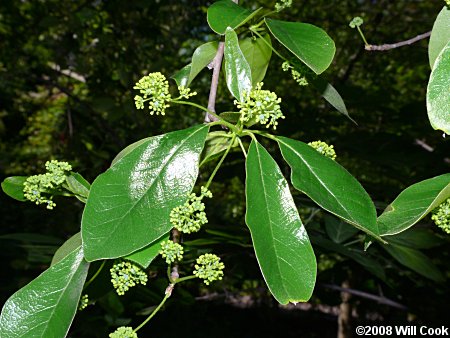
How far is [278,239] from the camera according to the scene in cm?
69

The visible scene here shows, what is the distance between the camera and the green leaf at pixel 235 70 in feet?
2.52

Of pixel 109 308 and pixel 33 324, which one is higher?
pixel 33 324

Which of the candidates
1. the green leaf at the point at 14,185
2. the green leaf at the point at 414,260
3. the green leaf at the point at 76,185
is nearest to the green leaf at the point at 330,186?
the green leaf at the point at 76,185

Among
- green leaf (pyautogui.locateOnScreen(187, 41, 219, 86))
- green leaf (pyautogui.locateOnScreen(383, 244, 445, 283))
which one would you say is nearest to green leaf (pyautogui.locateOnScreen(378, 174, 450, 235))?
green leaf (pyautogui.locateOnScreen(187, 41, 219, 86))

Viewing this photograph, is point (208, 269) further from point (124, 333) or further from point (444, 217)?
point (444, 217)

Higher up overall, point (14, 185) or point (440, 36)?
point (440, 36)

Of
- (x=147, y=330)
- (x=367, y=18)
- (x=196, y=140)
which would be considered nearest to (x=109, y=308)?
(x=147, y=330)

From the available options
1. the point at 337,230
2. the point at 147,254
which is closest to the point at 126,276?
the point at 147,254

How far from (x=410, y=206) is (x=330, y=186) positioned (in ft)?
0.34

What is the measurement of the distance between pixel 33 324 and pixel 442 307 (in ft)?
6.94

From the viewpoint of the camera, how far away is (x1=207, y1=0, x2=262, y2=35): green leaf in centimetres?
75

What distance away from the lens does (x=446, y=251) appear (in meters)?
2.47

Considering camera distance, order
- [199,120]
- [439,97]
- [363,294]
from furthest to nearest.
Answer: [199,120] < [363,294] < [439,97]

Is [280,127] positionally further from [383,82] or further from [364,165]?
[383,82]
